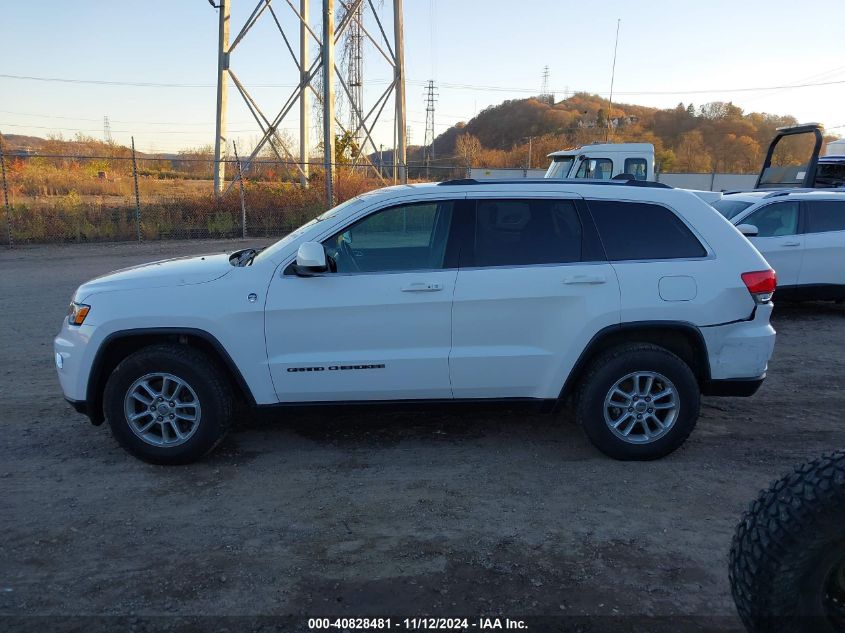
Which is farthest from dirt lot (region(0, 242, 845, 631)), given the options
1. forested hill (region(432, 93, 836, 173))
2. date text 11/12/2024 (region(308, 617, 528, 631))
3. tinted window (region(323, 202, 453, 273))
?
forested hill (region(432, 93, 836, 173))

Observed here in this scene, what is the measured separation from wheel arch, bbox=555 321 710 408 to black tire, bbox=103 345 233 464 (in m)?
2.32

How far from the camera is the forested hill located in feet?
228

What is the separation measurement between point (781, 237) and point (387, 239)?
22.2ft

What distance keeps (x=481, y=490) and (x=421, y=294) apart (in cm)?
133

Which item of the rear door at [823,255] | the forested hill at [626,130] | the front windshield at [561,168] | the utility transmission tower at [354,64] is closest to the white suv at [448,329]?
the rear door at [823,255]

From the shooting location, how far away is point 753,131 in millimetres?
89688

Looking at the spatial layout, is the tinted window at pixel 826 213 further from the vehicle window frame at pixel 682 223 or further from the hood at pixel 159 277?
the hood at pixel 159 277

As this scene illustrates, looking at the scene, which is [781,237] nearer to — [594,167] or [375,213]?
[594,167]

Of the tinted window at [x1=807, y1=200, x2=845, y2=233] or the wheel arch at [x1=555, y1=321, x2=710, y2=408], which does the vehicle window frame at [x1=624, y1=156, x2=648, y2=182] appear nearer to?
the tinted window at [x1=807, y1=200, x2=845, y2=233]

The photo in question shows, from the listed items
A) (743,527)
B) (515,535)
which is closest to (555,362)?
(515,535)

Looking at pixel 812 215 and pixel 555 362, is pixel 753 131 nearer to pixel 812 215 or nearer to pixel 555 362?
pixel 812 215

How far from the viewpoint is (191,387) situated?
173 inches

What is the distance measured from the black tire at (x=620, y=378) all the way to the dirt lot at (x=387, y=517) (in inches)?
5.0

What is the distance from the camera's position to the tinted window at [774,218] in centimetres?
924
